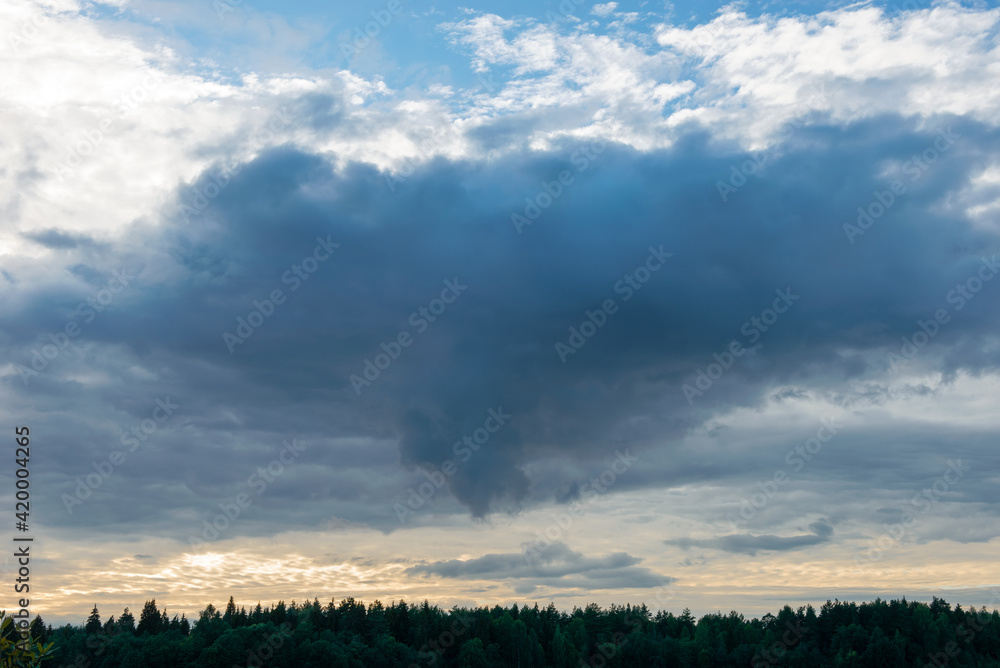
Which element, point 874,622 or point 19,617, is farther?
point 874,622

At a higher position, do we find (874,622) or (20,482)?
(20,482)

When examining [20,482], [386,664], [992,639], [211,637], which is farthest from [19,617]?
[992,639]

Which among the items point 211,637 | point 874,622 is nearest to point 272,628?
point 211,637

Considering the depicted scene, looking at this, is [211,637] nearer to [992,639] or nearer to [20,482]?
[20,482]

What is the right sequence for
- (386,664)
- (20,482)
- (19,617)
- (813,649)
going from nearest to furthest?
(19,617) → (20,482) → (386,664) → (813,649)

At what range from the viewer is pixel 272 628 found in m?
176

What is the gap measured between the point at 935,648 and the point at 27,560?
7716 inches

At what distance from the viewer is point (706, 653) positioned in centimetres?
18550

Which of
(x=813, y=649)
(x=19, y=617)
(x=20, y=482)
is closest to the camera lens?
(x=19, y=617)

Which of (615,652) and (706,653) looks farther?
(615,652)

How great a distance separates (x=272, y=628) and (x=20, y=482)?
147 m

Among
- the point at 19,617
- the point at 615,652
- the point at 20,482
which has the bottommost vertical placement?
the point at 615,652

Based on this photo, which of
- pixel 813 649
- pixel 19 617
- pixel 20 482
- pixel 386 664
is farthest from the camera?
pixel 813 649

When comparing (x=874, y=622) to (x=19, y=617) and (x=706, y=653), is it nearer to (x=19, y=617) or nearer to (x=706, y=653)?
(x=706, y=653)
